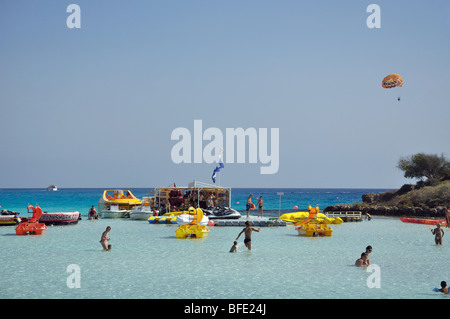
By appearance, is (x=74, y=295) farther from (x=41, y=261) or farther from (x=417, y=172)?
(x=417, y=172)

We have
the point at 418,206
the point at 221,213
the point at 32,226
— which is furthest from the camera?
the point at 418,206

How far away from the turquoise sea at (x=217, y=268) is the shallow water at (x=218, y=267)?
3cm

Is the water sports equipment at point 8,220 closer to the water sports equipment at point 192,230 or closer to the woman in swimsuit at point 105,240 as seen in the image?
the water sports equipment at point 192,230

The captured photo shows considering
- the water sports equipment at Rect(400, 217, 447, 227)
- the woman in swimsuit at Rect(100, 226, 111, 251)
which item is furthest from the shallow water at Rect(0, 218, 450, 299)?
the water sports equipment at Rect(400, 217, 447, 227)

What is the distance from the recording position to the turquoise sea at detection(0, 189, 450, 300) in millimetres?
12625

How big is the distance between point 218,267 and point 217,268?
0.19m

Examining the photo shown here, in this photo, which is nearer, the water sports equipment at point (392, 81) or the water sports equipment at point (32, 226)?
the water sports equipment at point (32, 226)

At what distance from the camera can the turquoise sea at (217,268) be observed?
12625 mm

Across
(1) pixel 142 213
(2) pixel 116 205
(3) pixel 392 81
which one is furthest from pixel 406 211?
(2) pixel 116 205

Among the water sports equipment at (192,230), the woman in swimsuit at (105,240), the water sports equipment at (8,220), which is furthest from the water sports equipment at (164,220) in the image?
the woman in swimsuit at (105,240)

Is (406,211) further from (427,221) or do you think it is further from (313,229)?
→ (313,229)

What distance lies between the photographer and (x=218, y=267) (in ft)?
53.5

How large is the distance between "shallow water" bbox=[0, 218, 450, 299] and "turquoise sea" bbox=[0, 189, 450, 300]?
3 cm
